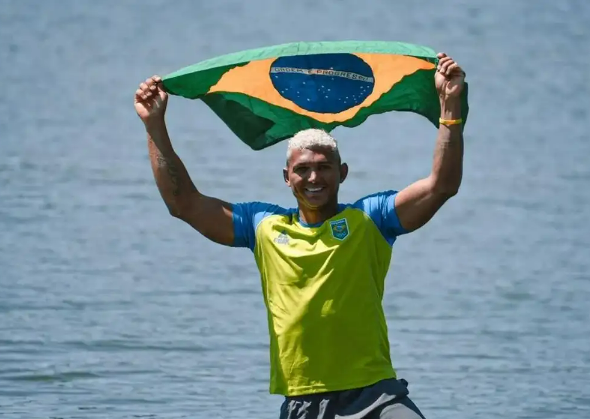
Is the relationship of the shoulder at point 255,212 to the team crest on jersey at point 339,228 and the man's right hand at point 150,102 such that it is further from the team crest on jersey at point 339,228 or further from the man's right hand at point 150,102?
the man's right hand at point 150,102

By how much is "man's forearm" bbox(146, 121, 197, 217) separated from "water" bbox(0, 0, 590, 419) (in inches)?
157

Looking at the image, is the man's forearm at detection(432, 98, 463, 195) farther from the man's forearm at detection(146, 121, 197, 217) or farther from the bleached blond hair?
the man's forearm at detection(146, 121, 197, 217)

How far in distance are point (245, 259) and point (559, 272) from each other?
2873mm

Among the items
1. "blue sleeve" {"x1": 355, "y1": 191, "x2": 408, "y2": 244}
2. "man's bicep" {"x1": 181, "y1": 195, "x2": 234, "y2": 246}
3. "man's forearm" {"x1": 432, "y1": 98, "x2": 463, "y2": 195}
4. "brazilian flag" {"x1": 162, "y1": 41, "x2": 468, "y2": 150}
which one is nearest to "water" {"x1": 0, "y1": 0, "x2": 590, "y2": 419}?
"brazilian flag" {"x1": 162, "y1": 41, "x2": 468, "y2": 150}

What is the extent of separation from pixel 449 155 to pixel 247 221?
3.06 ft

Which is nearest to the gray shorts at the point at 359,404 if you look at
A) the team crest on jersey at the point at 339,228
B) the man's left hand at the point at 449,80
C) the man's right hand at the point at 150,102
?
the team crest on jersey at the point at 339,228

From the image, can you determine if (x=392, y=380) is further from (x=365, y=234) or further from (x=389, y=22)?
(x=389, y=22)

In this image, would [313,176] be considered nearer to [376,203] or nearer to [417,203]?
[376,203]

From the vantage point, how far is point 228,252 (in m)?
15.2

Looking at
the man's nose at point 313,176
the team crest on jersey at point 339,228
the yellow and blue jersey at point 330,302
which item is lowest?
the yellow and blue jersey at point 330,302

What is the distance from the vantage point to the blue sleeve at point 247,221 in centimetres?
679

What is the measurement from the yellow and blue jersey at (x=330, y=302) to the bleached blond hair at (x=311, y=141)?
0.92 ft

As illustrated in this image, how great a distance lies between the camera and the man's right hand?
682 cm

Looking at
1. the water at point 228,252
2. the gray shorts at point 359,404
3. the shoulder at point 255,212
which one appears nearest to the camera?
the gray shorts at point 359,404
